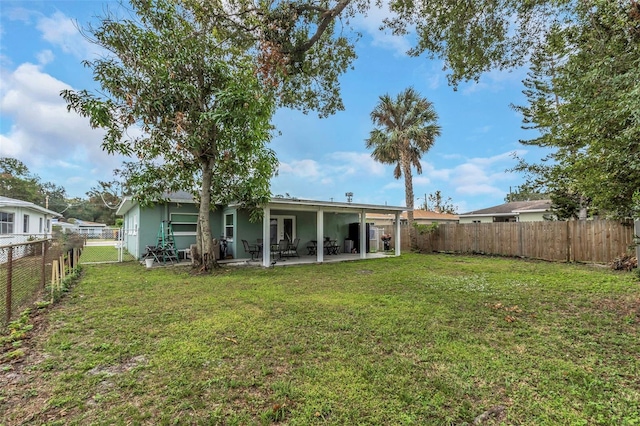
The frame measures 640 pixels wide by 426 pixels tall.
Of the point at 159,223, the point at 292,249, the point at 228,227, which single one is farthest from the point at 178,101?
the point at 292,249

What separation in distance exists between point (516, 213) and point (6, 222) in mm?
30519

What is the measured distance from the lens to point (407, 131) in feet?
56.7

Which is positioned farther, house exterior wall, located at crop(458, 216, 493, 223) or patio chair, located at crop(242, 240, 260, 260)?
house exterior wall, located at crop(458, 216, 493, 223)

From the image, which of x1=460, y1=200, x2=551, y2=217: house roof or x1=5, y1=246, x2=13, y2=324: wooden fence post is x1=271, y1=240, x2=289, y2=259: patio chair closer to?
x1=5, y1=246, x2=13, y2=324: wooden fence post

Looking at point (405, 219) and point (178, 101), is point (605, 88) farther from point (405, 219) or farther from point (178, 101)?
point (405, 219)

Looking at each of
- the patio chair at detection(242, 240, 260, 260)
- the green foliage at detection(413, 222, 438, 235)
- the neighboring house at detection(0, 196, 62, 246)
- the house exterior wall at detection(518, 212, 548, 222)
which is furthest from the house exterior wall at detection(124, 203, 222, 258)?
the house exterior wall at detection(518, 212, 548, 222)

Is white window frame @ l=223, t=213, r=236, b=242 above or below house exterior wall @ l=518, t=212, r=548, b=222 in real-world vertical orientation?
below

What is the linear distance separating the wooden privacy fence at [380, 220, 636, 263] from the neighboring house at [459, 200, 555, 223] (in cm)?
659

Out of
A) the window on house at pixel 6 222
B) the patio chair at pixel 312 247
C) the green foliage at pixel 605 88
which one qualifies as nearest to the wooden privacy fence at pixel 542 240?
the green foliage at pixel 605 88

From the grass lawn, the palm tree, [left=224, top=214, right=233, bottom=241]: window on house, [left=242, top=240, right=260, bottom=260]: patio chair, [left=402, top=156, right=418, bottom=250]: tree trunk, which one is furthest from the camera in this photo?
the palm tree

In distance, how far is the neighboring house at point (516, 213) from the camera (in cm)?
1972

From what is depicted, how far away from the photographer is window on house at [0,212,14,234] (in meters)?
14.5

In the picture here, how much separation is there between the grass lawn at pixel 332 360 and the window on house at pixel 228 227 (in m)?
6.93

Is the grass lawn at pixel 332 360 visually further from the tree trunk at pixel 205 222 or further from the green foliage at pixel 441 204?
the green foliage at pixel 441 204
